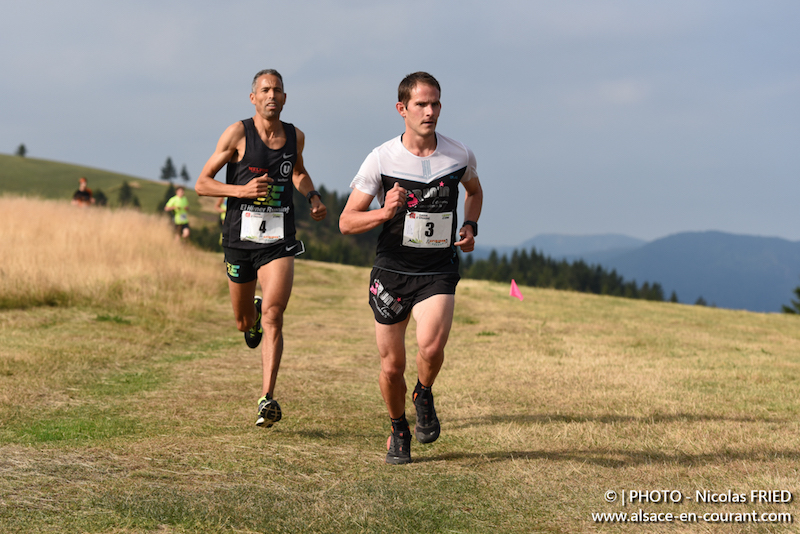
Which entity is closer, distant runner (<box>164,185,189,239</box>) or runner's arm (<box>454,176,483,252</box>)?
runner's arm (<box>454,176,483,252</box>)

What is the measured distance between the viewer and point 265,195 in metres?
5.57

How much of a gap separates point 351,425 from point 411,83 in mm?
2757

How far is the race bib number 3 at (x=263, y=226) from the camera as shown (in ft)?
18.9

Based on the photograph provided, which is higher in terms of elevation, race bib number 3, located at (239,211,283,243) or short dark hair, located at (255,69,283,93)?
short dark hair, located at (255,69,283,93)

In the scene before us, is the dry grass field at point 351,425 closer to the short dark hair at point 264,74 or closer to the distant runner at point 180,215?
the short dark hair at point 264,74

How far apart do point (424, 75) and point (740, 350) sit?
26.4ft

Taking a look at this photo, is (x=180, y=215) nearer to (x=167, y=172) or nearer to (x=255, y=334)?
(x=255, y=334)

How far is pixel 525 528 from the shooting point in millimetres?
3512

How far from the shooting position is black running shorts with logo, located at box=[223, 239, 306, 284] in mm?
5777

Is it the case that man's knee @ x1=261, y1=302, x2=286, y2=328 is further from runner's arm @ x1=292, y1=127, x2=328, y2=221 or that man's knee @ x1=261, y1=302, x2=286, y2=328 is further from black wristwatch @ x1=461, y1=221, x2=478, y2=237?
black wristwatch @ x1=461, y1=221, x2=478, y2=237

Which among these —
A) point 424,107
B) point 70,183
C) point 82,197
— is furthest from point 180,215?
point 70,183

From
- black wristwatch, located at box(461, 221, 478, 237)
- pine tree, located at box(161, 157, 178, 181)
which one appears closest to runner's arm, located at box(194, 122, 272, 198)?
black wristwatch, located at box(461, 221, 478, 237)

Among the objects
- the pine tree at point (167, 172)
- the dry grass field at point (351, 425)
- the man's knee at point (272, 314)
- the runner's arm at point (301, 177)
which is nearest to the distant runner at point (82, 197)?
the dry grass field at point (351, 425)

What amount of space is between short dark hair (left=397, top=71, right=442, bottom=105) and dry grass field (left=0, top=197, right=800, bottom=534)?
230 cm
